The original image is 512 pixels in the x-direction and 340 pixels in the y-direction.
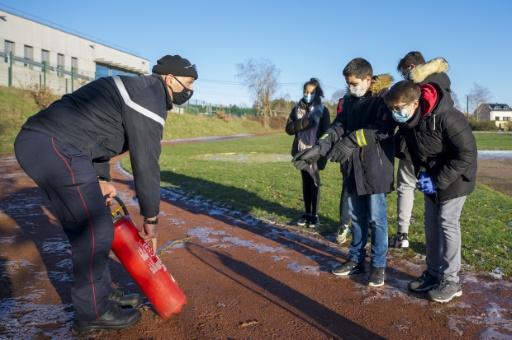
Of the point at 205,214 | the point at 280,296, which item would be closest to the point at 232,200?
the point at 205,214

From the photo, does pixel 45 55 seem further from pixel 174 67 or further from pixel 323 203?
pixel 174 67

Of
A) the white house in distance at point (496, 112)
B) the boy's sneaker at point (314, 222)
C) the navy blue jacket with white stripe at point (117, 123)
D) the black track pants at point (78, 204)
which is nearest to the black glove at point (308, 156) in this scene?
the navy blue jacket with white stripe at point (117, 123)

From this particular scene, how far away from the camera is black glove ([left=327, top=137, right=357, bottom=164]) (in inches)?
170

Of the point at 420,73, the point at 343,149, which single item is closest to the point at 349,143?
the point at 343,149

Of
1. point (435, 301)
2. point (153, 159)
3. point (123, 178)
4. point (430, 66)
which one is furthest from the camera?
point (123, 178)

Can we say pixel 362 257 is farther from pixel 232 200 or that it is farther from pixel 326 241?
pixel 232 200

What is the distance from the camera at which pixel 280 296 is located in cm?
402

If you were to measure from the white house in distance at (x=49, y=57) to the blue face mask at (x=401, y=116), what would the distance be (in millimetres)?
30165

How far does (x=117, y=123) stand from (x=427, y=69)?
301 cm

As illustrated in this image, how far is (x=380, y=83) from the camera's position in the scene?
14.8 feet

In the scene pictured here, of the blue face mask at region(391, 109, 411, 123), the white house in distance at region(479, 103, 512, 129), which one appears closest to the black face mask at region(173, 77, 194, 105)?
the blue face mask at region(391, 109, 411, 123)

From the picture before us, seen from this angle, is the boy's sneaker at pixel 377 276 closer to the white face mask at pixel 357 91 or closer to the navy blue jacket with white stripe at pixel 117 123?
the white face mask at pixel 357 91

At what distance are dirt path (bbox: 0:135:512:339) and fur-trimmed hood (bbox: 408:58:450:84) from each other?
2040 millimetres

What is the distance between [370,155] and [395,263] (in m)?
1.39
